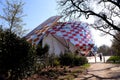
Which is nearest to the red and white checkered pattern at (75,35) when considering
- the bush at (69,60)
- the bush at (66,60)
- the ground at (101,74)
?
the bush at (69,60)

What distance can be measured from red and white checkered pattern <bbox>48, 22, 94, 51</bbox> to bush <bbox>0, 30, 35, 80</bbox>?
31583 mm

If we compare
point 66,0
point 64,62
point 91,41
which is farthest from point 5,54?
point 91,41

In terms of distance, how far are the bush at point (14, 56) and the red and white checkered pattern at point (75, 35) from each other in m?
31.6

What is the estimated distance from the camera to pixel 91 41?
5084cm

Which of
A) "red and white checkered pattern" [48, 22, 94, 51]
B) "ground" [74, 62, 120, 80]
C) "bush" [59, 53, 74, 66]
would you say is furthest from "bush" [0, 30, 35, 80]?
"red and white checkered pattern" [48, 22, 94, 51]

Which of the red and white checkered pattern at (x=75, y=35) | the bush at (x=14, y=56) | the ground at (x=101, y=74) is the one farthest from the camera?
the red and white checkered pattern at (x=75, y=35)

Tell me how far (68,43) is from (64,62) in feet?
57.9

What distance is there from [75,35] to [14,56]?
34968 mm

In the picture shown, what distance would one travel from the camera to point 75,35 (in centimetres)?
4919

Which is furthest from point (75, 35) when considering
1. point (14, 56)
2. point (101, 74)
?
point (14, 56)

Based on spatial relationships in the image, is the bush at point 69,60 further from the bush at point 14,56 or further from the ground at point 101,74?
the bush at point 14,56

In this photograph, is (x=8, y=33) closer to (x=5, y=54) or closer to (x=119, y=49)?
(x=5, y=54)

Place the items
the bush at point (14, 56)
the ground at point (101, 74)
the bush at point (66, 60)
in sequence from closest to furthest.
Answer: the bush at point (14, 56)
the ground at point (101, 74)
the bush at point (66, 60)

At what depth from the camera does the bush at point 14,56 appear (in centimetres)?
1465
